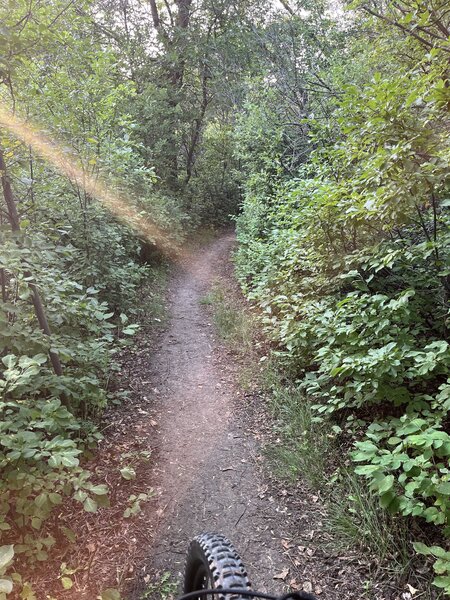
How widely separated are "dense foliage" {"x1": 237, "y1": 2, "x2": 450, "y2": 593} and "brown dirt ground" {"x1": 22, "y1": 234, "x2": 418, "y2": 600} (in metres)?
0.76

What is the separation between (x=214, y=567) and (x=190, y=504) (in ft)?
6.14

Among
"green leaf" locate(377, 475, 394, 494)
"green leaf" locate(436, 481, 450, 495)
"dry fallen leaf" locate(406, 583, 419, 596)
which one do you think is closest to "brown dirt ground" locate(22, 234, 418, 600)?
"dry fallen leaf" locate(406, 583, 419, 596)

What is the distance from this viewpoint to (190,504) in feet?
11.3

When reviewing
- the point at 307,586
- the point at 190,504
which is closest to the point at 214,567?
the point at 307,586

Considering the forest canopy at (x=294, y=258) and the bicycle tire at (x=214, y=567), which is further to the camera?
the forest canopy at (x=294, y=258)

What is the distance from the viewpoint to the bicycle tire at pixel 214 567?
5.19ft

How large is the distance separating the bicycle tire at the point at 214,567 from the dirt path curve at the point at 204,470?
98 cm

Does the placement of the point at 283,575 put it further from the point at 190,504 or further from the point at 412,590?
the point at 190,504

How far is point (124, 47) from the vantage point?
43.5 feet

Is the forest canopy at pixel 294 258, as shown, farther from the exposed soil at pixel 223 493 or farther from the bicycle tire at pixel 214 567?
the bicycle tire at pixel 214 567

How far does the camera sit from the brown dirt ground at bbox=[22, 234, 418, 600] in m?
2.73

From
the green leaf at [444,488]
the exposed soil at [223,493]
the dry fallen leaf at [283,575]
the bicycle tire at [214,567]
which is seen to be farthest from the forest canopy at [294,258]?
the dry fallen leaf at [283,575]

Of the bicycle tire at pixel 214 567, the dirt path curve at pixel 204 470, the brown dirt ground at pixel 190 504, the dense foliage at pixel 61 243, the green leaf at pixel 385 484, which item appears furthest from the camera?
the dirt path curve at pixel 204 470

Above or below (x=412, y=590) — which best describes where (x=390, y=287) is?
above
